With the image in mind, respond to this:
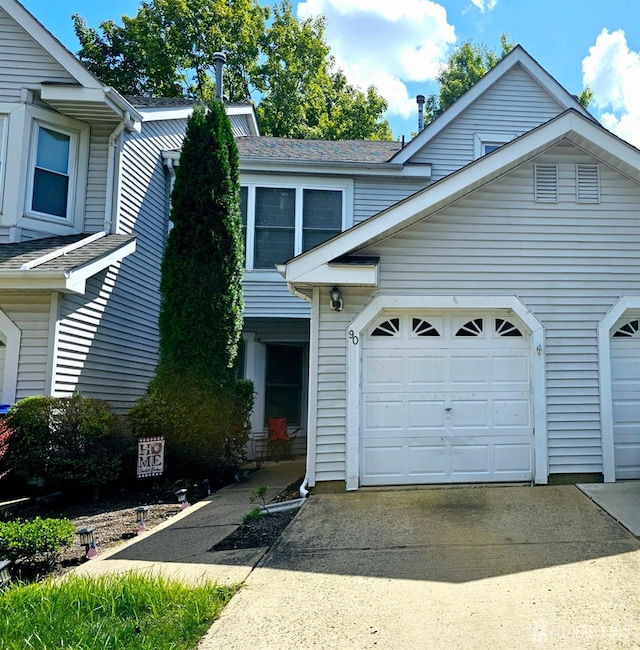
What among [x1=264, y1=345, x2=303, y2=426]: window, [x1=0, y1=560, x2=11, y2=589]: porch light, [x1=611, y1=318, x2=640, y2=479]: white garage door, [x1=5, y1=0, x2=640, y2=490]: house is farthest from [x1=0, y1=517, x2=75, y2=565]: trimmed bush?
[x1=264, y1=345, x2=303, y2=426]: window

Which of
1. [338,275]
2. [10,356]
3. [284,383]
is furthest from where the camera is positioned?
[284,383]

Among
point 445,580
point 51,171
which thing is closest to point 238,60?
point 51,171

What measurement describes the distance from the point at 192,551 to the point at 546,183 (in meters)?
6.44

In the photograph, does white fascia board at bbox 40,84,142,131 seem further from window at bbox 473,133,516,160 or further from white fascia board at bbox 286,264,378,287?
window at bbox 473,133,516,160

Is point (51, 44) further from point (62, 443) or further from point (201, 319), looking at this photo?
point (62, 443)

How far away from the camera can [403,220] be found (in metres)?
6.70

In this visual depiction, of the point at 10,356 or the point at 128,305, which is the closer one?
the point at 10,356

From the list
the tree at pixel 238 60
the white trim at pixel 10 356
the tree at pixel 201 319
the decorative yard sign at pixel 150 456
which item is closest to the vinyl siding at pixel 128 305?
the white trim at pixel 10 356

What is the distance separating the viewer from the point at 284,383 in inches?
476

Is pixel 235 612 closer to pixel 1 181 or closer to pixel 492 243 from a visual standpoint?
pixel 492 243

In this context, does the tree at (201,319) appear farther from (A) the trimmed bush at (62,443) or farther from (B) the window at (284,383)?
(B) the window at (284,383)

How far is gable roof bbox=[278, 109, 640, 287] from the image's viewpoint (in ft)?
21.5

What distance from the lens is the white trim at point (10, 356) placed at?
7.55m

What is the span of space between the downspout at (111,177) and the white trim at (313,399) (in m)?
4.65
